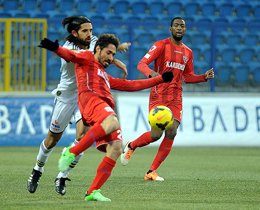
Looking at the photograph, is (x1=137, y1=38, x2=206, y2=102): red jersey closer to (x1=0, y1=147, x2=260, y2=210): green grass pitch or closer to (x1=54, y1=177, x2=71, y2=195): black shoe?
(x1=0, y1=147, x2=260, y2=210): green grass pitch

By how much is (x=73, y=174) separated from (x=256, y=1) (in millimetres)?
10893

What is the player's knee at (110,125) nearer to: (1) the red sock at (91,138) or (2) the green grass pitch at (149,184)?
(1) the red sock at (91,138)

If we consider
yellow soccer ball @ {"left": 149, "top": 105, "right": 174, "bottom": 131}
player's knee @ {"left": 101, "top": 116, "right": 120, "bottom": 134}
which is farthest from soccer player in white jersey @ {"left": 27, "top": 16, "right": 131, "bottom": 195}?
player's knee @ {"left": 101, "top": 116, "right": 120, "bottom": 134}

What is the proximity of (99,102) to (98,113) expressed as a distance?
0.13 meters

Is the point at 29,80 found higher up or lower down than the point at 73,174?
higher up

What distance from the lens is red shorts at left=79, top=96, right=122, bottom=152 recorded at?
4.43 metres

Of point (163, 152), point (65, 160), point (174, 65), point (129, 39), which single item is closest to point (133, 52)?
point (129, 39)

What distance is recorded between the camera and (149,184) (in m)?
5.84

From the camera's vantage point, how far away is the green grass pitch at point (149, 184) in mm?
4355

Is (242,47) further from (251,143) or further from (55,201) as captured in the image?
(55,201)

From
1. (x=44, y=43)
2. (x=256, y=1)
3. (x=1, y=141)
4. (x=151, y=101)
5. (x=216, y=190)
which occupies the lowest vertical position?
(x=1, y=141)

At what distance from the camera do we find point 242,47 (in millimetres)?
12328

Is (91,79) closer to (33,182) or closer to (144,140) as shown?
(33,182)

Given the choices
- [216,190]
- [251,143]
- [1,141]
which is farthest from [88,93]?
[251,143]
